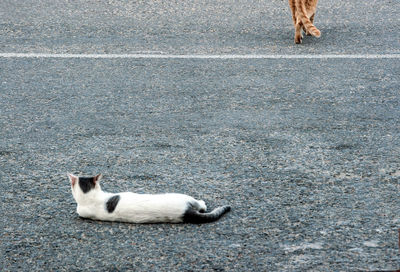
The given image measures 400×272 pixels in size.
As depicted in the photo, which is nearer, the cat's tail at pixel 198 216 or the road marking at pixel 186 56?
the cat's tail at pixel 198 216

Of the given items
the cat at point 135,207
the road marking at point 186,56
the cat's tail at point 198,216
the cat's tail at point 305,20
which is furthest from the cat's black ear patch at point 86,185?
the cat's tail at point 305,20

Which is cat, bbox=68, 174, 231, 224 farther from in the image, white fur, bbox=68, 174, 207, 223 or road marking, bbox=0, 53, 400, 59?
road marking, bbox=0, 53, 400, 59

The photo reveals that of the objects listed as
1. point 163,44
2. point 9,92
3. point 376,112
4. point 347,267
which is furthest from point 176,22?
point 347,267

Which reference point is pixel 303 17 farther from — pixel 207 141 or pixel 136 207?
pixel 136 207

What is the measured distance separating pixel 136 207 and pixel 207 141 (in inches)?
46.2

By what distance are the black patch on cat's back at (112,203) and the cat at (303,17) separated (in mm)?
3775

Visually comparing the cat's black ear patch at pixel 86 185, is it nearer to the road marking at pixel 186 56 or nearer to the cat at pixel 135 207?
the cat at pixel 135 207

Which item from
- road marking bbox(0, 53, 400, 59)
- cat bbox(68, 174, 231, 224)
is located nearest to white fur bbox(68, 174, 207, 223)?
cat bbox(68, 174, 231, 224)

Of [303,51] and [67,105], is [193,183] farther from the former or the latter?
[303,51]

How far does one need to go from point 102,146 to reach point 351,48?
320 centimetres

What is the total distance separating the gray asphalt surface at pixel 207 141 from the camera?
288 cm

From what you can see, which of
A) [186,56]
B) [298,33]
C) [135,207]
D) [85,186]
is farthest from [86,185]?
[298,33]

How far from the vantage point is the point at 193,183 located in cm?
353

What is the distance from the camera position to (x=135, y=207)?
3.04 m
